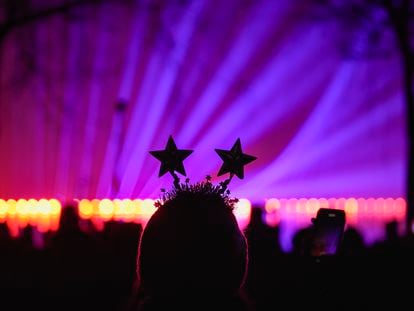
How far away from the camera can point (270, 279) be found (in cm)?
936

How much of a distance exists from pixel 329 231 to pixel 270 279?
2895 mm

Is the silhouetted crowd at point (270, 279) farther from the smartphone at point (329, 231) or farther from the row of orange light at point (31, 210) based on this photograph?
the row of orange light at point (31, 210)

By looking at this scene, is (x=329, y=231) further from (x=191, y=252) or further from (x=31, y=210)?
(x=31, y=210)

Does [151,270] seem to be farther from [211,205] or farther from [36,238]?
[36,238]

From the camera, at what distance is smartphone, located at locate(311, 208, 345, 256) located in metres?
6.61

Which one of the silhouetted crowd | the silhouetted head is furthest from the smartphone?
the silhouetted head

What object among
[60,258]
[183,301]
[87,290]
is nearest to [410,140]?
[60,258]

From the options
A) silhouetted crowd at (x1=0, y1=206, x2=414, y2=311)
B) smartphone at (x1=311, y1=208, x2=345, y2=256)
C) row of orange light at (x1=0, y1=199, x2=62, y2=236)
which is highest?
row of orange light at (x1=0, y1=199, x2=62, y2=236)

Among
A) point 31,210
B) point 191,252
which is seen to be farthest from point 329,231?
point 31,210

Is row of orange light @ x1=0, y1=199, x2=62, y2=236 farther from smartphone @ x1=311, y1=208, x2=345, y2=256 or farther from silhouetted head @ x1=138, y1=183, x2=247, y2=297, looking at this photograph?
silhouetted head @ x1=138, y1=183, x2=247, y2=297

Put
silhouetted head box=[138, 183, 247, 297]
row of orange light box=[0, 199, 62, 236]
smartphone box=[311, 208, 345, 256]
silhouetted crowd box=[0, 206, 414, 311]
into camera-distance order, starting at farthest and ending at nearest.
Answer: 1. row of orange light box=[0, 199, 62, 236]
2. silhouetted crowd box=[0, 206, 414, 311]
3. smartphone box=[311, 208, 345, 256]
4. silhouetted head box=[138, 183, 247, 297]

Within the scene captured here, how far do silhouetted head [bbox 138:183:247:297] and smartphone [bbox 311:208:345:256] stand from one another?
4.55ft

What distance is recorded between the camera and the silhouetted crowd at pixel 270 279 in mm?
6918

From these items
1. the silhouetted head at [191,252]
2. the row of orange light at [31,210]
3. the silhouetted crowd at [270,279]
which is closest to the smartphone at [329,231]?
the silhouetted crowd at [270,279]
